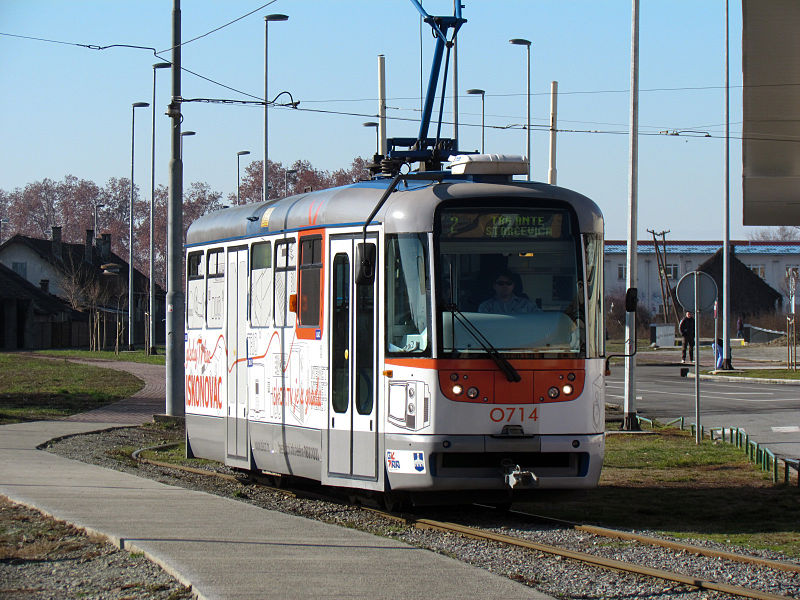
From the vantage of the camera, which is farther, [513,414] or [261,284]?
[261,284]

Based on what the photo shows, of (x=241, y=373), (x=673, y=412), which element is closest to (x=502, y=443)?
(x=241, y=373)

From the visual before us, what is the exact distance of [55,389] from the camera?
99.6ft

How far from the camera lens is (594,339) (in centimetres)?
1096

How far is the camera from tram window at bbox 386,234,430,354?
1066 centimetres

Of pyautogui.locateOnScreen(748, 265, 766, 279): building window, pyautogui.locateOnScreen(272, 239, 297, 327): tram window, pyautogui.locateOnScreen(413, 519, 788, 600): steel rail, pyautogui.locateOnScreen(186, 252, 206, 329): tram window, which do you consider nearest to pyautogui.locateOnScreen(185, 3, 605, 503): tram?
pyautogui.locateOnScreen(272, 239, 297, 327): tram window

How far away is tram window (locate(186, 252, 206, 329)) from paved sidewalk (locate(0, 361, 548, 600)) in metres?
2.40

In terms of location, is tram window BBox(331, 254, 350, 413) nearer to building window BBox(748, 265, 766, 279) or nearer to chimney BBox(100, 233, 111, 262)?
chimney BBox(100, 233, 111, 262)

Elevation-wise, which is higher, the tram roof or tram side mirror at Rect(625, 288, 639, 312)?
the tram roof

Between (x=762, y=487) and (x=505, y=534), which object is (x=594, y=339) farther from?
(x=762, y=487)

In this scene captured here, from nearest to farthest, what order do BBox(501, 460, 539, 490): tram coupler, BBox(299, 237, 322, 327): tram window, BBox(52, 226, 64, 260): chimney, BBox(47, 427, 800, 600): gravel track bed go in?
BBox(47, 427, 800, 600): gravel track bed → BBox(501, 460, 539, 490): tram coupler → BBox(299, 237, 322, 327): tram window → BBox(52, 226, 64, 260): chimney

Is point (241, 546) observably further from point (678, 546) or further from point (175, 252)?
point (175, 252)

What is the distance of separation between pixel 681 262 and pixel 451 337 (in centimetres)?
9606

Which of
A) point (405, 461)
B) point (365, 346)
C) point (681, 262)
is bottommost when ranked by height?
point (405, 461)

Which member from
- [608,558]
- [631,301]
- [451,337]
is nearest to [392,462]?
[451,337]
